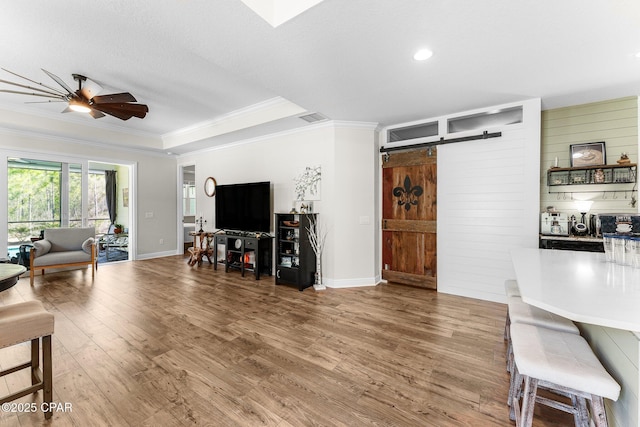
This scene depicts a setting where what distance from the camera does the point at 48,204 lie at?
5.31 metres

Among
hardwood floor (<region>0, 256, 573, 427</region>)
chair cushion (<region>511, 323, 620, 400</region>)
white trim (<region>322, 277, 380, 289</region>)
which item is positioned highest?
chair cushion (<region>511, 323, 620, 400</region>)

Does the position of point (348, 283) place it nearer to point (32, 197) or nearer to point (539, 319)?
point (539, 319)

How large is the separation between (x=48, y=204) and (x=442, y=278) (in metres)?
7.56

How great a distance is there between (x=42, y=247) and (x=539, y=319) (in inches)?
270

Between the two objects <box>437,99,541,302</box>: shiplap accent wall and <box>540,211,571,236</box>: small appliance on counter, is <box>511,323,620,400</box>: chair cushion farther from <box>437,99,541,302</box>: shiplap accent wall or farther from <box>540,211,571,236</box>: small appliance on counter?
<box>540,211,571,236</box>: small appliance on counter

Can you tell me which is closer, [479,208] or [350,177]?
[479,208]

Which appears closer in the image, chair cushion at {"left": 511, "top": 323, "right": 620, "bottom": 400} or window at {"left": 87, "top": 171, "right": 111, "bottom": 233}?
Answer: chair cushion at {"left": 511, "top": 323, "right": 620, "bottom": 400}

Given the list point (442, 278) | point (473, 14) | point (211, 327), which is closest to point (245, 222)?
point (211, 327)

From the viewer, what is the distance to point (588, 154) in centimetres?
346

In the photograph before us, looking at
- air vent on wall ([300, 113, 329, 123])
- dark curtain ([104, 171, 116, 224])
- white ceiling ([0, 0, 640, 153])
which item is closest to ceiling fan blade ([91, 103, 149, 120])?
white ceiling ([0, 0, 640, 153])

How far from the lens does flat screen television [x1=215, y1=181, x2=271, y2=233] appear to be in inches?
191

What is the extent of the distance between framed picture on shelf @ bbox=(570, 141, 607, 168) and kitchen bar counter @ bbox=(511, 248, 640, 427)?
94.3 inches

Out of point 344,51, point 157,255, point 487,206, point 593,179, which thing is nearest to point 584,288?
point 344,51

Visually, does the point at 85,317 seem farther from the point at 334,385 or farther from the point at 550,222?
the point at 550,222
